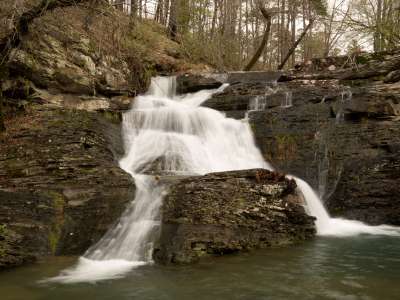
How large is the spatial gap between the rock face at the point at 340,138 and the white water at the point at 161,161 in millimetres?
512

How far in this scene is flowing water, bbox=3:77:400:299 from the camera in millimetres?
5891

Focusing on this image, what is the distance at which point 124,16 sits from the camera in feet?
26.3

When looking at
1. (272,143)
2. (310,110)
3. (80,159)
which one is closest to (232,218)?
(80,159)

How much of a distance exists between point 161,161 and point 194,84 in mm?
6106

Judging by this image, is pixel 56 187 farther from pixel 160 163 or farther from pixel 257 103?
pixel 257 103

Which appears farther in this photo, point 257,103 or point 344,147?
point 257,103

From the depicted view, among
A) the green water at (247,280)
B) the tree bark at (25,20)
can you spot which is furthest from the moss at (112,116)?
the green water at (247,280)

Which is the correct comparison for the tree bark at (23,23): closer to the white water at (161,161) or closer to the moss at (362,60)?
the white water at (161,161)

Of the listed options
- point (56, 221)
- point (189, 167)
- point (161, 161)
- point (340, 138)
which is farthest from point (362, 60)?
point (56, 221)

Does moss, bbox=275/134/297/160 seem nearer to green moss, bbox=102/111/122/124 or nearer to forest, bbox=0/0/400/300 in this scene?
forest, bbox=0/0/400/300

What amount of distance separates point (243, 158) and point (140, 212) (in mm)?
4649

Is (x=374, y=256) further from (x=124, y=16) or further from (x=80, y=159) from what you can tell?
(x=124, y=16)

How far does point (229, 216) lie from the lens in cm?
678

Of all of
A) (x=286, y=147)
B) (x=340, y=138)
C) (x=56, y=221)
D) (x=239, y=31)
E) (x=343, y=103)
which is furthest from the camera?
(x=239, y=31)
